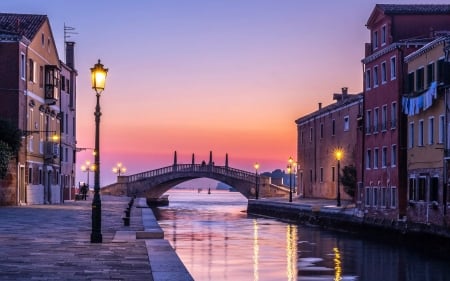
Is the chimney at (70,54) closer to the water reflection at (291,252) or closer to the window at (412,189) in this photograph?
the water reflection at (291,252)

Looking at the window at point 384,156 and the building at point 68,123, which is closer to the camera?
the window at point 384,156

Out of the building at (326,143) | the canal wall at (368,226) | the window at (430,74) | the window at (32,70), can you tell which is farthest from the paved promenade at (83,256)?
the building at (326,143)

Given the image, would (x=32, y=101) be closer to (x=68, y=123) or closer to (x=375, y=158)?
(x=68, y=123)

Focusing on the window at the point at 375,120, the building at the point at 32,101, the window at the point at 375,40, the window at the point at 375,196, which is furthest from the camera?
the building at the point at 32,101

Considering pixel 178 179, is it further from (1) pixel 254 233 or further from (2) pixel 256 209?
(1) pixel 254 233

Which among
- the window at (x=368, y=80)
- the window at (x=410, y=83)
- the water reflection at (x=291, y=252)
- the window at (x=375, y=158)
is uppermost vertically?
the window at (x=368, y=80)

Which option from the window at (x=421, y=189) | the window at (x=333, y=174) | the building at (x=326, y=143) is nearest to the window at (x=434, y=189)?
the window at (x=421, y=189)

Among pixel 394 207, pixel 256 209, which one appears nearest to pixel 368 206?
pixel 394 207

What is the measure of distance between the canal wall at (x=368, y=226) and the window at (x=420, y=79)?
6.50m

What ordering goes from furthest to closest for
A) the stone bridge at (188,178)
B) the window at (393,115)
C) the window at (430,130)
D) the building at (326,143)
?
the stone bridge at (188,178), the building at (326,143), the window at (393,115), the window at (430,130)

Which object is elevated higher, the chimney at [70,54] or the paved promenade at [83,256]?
the chimney at [70,54]

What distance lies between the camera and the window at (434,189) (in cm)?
3772

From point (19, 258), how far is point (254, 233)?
29660 mm

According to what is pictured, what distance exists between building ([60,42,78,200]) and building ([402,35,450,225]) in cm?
3145
